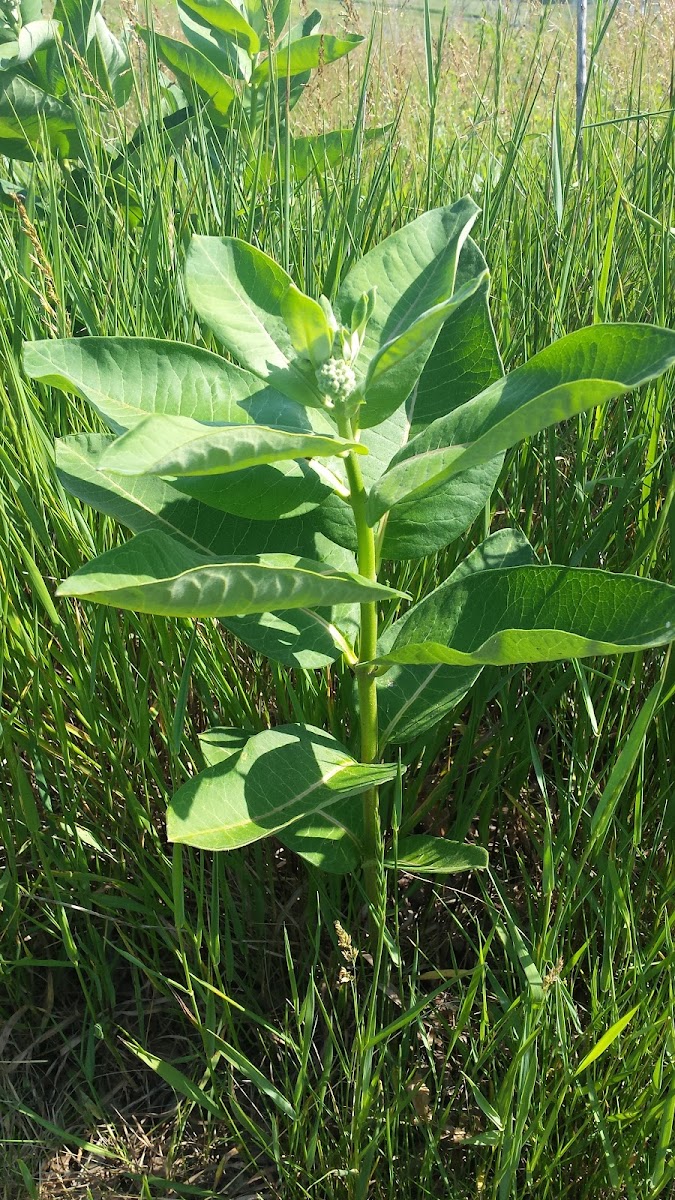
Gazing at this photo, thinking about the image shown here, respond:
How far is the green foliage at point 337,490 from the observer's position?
2.50 feet

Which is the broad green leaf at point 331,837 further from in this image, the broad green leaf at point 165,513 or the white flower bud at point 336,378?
the white flower bud at point 336,378

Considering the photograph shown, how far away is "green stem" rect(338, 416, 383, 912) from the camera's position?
0.93 meters

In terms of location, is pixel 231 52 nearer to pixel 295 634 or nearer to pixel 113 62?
pixel 113 62

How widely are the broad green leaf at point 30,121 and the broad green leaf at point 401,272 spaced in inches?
51.5

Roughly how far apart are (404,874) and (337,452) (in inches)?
28.1

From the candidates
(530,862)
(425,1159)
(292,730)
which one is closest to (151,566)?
(292,730)

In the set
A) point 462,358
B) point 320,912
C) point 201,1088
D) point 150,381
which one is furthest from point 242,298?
point 201,1088

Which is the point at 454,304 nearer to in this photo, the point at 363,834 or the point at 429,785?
the point at 363,834

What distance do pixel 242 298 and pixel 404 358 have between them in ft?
0.71

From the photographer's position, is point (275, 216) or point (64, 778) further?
point (275, 216)

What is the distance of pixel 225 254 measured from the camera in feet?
3.19

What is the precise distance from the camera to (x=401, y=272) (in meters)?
1.01

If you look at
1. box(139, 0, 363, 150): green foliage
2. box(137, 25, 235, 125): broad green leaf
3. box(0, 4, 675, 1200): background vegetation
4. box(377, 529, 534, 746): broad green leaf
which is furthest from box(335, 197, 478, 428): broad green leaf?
box(137, 25, 235, 125): broad green leaf

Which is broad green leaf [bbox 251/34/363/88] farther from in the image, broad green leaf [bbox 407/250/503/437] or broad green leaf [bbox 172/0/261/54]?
broad green leaf [bbox 407/250/503/437]
